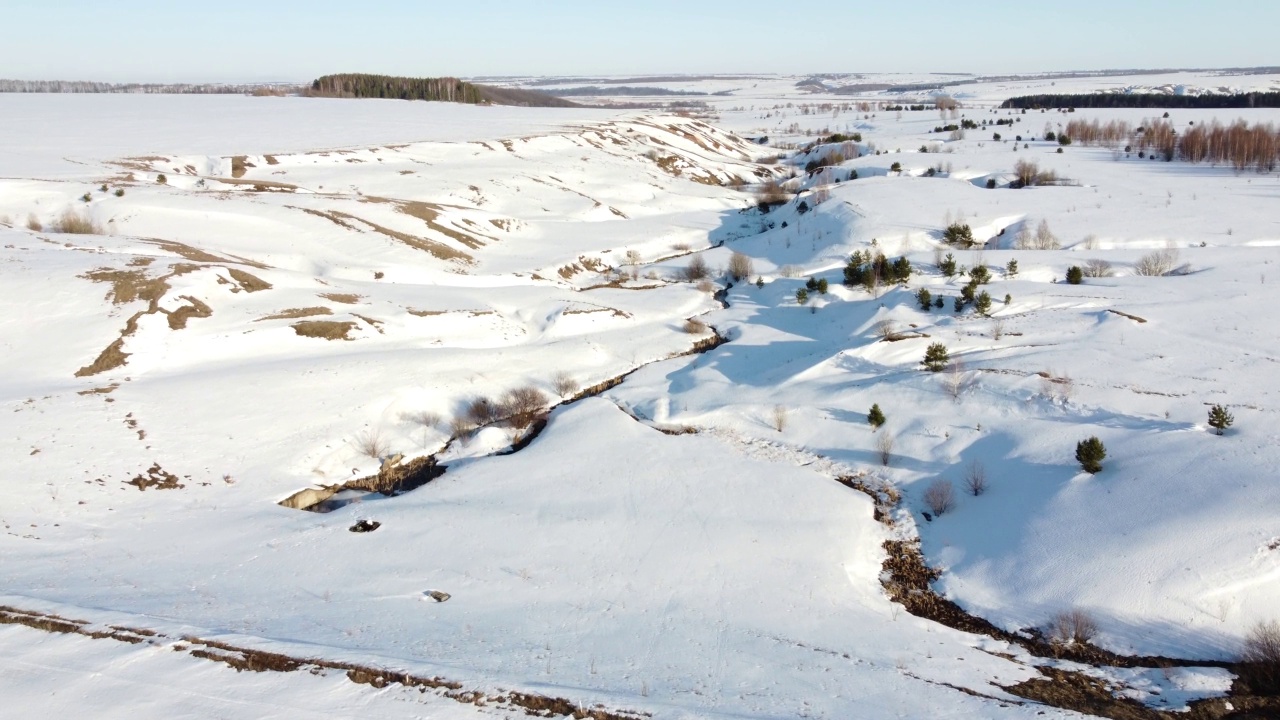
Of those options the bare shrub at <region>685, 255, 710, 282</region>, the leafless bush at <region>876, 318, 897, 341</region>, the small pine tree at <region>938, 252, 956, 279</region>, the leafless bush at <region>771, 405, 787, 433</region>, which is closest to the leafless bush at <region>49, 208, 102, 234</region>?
the bare shrub at <region>685, 255, 710, 282</region>

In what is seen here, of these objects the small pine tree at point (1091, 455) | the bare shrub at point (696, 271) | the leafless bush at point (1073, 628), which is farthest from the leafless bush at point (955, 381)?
the bare shrub at point (696, 271)

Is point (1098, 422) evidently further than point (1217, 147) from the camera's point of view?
No

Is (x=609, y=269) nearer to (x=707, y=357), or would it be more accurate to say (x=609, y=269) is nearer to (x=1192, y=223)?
(x=707, y=357)

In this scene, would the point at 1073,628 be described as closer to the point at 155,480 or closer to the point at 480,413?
the point at 480,413

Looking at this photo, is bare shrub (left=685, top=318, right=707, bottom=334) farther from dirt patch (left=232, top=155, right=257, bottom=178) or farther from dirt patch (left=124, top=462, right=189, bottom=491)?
A: dirt patch (left=232, top=155, right=257, bottom=178)

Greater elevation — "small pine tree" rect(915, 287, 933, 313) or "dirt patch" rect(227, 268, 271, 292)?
"dirt patch" rect(227, 268, 271, 292)

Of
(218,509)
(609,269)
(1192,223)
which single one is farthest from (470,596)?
(1192,223)
